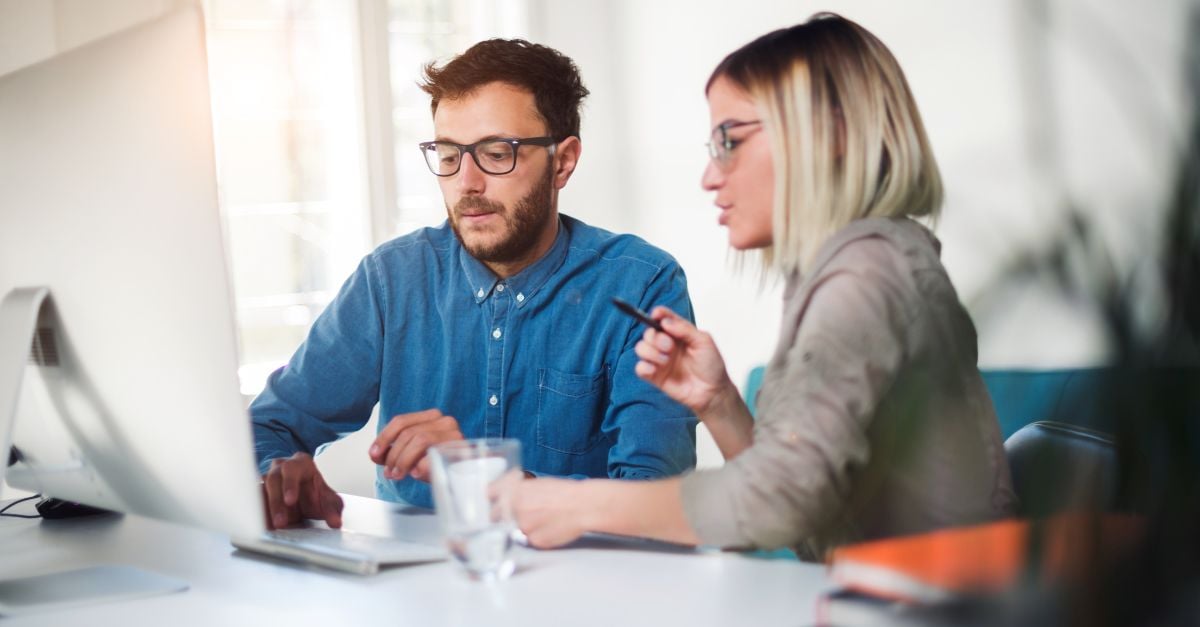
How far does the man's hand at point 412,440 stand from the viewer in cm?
119

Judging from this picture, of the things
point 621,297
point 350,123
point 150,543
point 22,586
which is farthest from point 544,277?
point 350,123

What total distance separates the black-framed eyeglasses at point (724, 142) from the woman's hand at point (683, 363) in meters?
0.17

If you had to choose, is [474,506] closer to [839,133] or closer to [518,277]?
[839,133]

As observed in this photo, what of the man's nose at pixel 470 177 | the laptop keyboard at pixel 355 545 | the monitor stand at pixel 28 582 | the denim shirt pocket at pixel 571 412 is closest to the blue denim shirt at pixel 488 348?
the denim shirt pocket at pixel 571 412

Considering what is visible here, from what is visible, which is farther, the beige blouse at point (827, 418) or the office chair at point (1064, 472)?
the beige blouse at point (827, 418)

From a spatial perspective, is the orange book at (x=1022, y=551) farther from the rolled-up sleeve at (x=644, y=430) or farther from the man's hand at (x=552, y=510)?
the rolled-up sleeve at (x=644, y=430)

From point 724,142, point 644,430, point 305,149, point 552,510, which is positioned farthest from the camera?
point 305,149

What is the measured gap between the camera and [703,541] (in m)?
0.93

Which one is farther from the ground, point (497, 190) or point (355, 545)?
point (497, 190)

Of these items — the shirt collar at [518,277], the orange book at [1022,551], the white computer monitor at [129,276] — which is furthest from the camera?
the shirt collar at [518,277]

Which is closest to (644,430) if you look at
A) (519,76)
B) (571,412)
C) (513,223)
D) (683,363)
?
(571,412)

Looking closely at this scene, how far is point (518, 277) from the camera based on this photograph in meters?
1.76

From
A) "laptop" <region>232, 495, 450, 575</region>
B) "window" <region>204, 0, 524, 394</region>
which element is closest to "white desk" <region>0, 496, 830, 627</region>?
"laptop" <region>232, 495, 450, 575</region>

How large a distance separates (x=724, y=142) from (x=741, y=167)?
32 millimetres
